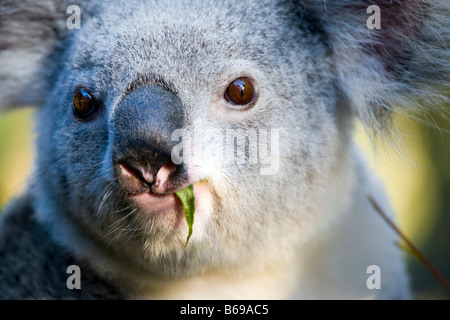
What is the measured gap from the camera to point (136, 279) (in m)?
2.52

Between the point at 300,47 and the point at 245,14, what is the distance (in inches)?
11.1

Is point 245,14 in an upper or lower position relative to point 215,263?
upper

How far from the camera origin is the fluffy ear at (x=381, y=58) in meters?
2.23

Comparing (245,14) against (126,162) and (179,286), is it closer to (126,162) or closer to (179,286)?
(126,162)

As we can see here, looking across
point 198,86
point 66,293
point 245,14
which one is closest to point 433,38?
point 245,14

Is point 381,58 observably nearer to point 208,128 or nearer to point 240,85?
point 240,85

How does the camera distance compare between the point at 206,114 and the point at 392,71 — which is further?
the point at 392,71

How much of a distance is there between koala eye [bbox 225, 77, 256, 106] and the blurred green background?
686mm

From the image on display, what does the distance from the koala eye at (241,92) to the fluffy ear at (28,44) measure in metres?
0.99

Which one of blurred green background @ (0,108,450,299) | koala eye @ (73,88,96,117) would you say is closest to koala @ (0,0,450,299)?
koala eye @ (73,88,96,117)

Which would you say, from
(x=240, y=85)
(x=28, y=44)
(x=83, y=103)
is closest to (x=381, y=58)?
(x=240, y=85)

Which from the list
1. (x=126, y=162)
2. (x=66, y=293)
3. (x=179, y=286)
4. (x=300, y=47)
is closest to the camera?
(x=126, y=162)

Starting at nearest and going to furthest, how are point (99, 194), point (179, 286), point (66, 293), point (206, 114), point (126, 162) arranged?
1. point (126, 162)
2. point (206, 114)
3. point (99, 194)
4. point (179, 286)
5. point (66, 293)

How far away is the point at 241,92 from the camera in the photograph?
2.06 m
